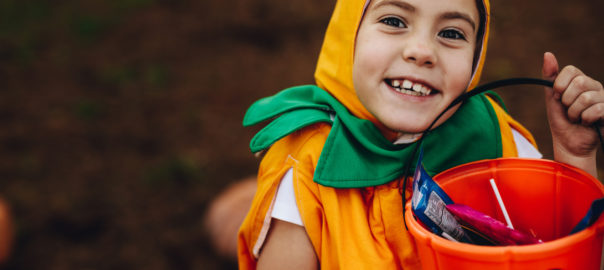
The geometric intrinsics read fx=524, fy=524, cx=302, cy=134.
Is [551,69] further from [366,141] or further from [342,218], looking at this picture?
[342,218]

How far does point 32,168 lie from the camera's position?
3605 mm

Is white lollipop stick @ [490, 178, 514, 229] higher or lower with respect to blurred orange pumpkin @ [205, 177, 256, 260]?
higher

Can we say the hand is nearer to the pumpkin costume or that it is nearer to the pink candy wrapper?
the pumpkin costume

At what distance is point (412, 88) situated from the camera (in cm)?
131

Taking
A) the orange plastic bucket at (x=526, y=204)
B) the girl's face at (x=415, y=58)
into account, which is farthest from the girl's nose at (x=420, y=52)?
the orange plastic bucket at (x=526, y=204)

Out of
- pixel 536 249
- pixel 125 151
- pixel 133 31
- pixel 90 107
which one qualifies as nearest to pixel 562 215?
pixel 536 249

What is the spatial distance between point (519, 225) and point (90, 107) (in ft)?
11.8

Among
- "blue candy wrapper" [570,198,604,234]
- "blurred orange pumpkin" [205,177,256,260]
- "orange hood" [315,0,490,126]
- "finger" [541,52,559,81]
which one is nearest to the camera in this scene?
"blue candy wrapper" [570,198,604,234]

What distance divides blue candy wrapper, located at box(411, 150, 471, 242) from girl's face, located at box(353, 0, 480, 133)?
24 cm

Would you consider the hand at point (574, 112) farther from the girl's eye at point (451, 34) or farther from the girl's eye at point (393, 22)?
the girl's eye at point (393, 22)

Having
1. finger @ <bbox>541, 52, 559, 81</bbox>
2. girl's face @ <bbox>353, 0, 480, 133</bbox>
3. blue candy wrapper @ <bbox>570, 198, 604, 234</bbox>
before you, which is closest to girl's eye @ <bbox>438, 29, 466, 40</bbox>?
girl's face @ <bbox>353, 0, 480, 133</bbox>

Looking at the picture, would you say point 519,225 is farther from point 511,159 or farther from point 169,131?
point 169,131

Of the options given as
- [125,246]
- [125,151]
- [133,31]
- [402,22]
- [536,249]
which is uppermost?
[402,22]

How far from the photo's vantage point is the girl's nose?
49.3 inches
